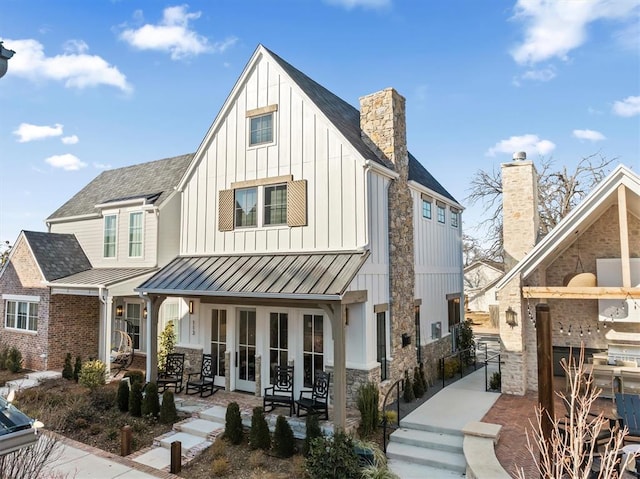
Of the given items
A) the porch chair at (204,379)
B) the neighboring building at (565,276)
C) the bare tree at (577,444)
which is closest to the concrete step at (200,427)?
the porch chair at (204,379)

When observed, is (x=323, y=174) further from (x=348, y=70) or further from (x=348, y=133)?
(x=348, y=70)

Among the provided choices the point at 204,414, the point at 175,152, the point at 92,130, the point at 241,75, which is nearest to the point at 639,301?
the point at 204,414

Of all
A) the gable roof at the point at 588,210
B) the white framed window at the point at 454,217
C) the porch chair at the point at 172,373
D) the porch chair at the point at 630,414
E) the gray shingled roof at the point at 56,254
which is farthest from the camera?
the white framed window at the point at 454,217

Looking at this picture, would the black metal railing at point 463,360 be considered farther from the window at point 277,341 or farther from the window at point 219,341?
the window at point 219,341

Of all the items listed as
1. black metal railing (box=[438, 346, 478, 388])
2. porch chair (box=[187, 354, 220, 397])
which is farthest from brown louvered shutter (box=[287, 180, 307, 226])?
black metal railing (box=[438, 346, 478, 388])

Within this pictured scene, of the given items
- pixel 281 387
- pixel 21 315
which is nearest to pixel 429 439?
pixel 281 387

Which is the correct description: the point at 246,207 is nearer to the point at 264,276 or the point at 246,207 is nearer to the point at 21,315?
the point at 264,276

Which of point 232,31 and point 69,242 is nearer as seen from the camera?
point 232,31

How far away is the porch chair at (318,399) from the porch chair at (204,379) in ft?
10.8

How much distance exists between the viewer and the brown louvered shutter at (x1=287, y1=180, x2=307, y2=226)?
436 inches

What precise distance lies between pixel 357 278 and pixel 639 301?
8235 millimetres

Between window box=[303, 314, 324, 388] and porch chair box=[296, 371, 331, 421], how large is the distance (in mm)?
508

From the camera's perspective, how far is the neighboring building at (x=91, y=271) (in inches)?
580

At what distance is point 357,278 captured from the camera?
973 centimetres
